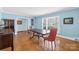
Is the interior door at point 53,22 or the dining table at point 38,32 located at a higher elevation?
the interior door at point 53,22

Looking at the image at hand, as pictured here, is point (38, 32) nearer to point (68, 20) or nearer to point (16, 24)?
point (16, 24)

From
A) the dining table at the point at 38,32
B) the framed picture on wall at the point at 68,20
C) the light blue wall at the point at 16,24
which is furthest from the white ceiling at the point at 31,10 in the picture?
the dining table at the point at 38,32

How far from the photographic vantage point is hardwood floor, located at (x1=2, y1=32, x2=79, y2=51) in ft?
7.18

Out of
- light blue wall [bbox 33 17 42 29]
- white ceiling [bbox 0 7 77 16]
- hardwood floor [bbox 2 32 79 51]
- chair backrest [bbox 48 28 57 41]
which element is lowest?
hardwood floor [bbox 2 32 79 51]

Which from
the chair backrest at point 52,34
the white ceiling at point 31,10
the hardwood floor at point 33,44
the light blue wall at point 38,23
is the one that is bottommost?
the hardwood floor at point 33,44

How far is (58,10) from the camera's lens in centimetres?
218

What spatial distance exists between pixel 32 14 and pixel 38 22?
257mm

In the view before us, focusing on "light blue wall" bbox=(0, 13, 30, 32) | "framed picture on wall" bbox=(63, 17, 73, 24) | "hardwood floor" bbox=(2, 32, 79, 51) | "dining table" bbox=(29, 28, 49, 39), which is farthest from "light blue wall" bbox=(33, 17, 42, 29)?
"framed picture on wall" bbox=(63, 17, 73, 24)

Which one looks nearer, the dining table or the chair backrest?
the chair backrest

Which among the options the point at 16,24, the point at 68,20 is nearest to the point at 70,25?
the point at 68,20

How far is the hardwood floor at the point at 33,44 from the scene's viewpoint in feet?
7.18

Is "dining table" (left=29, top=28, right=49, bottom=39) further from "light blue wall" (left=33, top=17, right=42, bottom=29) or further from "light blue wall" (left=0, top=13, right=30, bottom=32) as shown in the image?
"light blue wall" (left=0, top=13, right=30, bottom=32)

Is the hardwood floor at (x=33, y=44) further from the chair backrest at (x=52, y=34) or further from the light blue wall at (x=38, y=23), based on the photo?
the light blue wall at (x=38, y=23)
